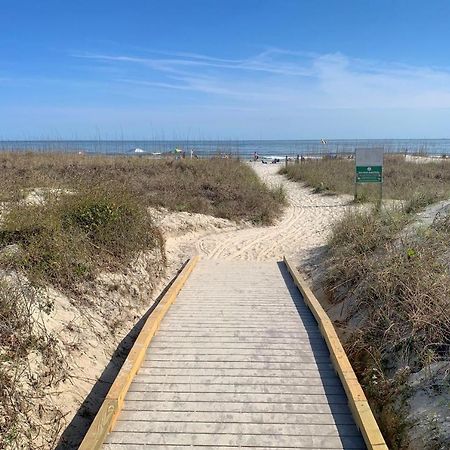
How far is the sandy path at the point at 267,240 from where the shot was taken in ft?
33.8

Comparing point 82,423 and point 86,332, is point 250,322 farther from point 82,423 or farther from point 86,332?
point 82,423

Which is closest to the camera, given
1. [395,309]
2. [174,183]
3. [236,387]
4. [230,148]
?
[236,387]

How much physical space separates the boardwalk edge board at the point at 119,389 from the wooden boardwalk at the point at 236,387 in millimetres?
76

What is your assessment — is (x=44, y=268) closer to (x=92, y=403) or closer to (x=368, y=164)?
(x=92, y=403)

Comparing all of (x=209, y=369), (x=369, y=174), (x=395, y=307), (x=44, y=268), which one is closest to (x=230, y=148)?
(x=369, y=174)

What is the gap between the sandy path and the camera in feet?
33.8

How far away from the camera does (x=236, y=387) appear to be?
166 inches

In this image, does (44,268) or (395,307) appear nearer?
(395,307)

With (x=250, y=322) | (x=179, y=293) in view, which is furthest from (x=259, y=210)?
(x=250, y=322)

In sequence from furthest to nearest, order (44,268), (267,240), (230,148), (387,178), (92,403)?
(230,148) → (387,178) → (267,240) → (44,268) → (92,403)

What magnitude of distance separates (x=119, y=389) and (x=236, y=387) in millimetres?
1091

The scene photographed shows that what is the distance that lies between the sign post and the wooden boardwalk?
1000cm

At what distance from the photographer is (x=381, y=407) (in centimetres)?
411

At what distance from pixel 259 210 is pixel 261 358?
31.2 ft
